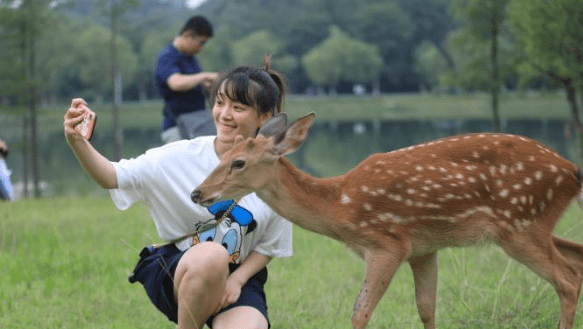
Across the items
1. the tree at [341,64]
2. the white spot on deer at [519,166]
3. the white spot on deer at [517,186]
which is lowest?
the tree at [341,64]

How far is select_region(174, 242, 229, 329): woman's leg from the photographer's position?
2979 millimetres

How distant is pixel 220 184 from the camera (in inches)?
110

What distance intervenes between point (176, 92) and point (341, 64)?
60849 millimetres

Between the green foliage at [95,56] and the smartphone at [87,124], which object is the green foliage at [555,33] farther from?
the green foliage at [95,56]

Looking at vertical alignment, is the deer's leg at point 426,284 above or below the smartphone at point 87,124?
below

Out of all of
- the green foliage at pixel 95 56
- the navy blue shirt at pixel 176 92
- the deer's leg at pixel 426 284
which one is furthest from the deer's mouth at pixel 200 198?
the green foliage at pixel 95 56

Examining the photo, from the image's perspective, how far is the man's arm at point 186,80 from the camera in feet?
19.8

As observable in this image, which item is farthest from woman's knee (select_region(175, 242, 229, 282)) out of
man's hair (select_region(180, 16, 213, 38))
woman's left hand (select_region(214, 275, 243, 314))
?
man's hair (select_region(180, 16, 213, 38))

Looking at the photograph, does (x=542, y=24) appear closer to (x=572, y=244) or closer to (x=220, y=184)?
(x=572, y=244)

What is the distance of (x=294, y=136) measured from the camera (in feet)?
9.48

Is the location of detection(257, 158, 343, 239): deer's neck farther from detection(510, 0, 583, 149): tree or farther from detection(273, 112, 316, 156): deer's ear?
detection(510, 0, 583, 149): tree

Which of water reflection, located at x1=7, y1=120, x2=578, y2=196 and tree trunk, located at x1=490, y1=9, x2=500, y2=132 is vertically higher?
tree trunk, located at x1=490, y1=9, x2=500, y2=132

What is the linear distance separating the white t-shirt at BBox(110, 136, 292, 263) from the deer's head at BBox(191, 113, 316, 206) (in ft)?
1.16

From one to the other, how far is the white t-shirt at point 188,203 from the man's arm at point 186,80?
8.98ft
